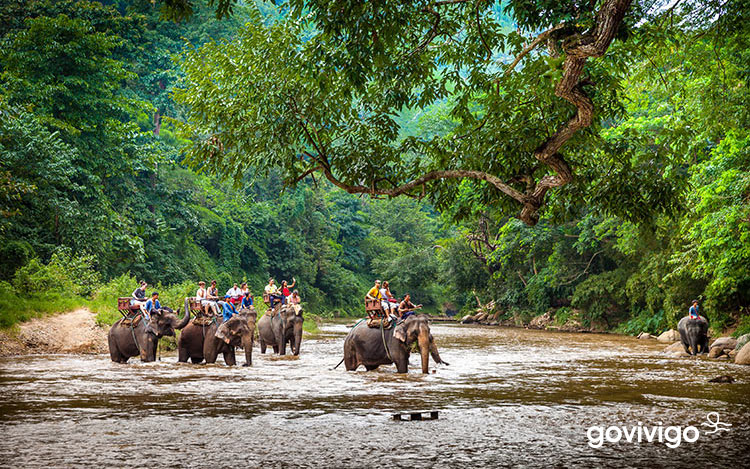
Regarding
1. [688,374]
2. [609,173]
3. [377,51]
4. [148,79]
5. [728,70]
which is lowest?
[688,374]

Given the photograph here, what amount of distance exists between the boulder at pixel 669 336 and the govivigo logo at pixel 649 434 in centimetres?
1975

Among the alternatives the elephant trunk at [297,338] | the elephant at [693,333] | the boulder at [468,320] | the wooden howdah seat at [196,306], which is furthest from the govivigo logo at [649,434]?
the boulder at [468,320]

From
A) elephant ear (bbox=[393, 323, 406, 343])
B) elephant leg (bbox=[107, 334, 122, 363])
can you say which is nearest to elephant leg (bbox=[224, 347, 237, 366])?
elephant leg (bbox=[107, 334, 122, 363])

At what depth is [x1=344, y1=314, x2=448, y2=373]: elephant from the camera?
46.0 feet

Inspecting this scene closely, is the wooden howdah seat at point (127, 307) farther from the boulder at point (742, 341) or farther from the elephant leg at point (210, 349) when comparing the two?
the boulder at point (742, 341)

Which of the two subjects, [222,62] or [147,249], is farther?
[147,249]

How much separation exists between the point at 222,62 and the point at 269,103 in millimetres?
2948

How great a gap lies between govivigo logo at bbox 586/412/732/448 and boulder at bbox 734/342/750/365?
9.67 m

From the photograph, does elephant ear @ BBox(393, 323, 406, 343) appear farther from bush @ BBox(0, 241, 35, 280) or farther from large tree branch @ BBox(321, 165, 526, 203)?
bush @ BBox(0, 241, 35, 280)

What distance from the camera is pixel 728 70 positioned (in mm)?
15094

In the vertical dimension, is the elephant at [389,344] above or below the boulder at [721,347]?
above

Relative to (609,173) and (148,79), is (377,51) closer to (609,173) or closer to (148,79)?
(609,173)

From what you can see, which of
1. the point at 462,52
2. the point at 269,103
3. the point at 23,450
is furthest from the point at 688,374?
the point at 23,450

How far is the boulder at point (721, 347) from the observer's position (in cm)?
1933
